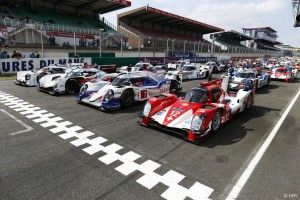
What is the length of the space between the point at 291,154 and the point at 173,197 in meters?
3.53

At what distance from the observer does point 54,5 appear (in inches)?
1645

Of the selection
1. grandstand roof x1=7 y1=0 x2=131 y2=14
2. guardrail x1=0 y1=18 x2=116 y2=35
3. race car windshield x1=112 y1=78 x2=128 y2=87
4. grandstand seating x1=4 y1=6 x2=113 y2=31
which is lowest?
race car windshield x1=112 y1=78 x2=128 y2=87

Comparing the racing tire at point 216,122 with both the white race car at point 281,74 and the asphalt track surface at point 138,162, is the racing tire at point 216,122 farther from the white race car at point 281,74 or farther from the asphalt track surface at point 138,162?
the white race car at point 281,74

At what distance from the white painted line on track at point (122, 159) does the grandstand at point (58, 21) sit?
1817 centimetres

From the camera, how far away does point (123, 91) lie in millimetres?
9930

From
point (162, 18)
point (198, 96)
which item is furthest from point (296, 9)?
point (162, 18)

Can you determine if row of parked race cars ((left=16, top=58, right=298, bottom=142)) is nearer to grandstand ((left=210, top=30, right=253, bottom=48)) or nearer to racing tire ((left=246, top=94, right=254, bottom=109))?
racing tire ((left=246, top=94, right=254, bottom=109))

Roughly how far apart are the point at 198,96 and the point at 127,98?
11.0 ft

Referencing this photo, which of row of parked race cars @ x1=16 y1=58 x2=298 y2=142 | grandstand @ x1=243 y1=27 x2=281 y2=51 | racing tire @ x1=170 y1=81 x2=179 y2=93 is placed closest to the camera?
row of parked race cars @ x1=16 y1=58 x2=298 y2=142

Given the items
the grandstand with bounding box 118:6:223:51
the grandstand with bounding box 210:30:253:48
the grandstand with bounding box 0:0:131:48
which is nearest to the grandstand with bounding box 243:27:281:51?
the grandstand with bounding box 210:30:253:48

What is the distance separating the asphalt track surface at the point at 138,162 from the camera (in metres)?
4.38

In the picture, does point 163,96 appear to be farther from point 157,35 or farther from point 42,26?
point 157,35

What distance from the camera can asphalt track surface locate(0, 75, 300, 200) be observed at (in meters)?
4.38

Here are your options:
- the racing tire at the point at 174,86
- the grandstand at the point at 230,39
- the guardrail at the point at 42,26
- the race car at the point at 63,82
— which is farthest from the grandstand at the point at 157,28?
the race car at the point at 63,82
